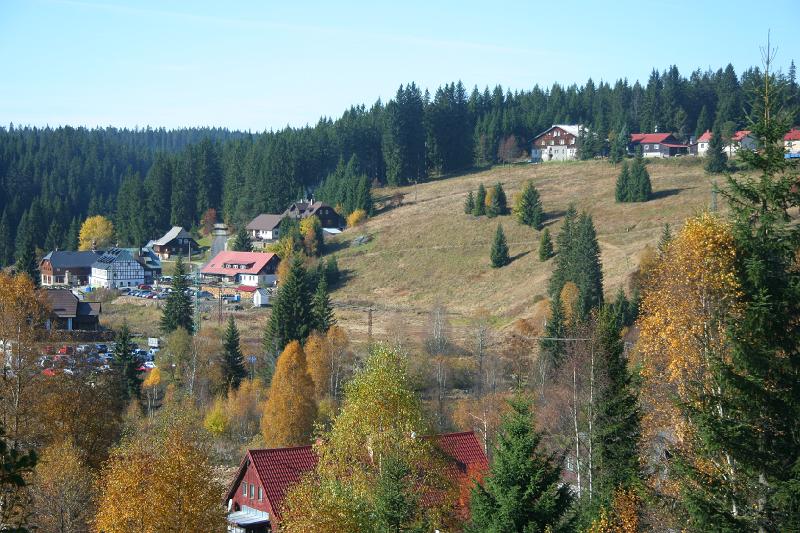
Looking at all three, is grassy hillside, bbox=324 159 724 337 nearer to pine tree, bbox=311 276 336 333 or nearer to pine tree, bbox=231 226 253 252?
pine tree, bbox=311 276 336 333

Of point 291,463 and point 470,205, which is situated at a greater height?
point 470,205

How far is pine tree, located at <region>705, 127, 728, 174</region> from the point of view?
270ft

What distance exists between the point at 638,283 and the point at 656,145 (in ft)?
190

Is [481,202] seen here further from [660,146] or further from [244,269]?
[660,146]

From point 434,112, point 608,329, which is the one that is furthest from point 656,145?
point 608,329

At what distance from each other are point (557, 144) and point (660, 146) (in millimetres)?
13794

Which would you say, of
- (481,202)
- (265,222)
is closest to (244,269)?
(265,222)

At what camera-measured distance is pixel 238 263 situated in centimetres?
8644

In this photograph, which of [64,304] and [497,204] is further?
[497,204]

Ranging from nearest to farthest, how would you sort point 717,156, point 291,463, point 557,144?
point 291,463 < point 717,156 < point 557,144

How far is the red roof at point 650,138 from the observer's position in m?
104

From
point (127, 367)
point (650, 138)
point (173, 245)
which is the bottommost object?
point (127, 367)

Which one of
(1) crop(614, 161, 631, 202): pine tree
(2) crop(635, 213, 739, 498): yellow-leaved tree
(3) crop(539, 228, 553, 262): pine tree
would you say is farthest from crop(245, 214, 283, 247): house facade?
(2) crop(635, 213, 739, 498): yellow-leaved tree

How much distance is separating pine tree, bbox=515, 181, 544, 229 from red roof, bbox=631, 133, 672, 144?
2943 centimetres
